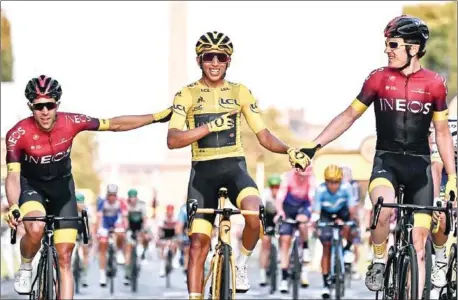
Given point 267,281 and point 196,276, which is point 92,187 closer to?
point 267,281

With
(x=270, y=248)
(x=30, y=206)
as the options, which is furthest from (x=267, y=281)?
(x=30, y=206)

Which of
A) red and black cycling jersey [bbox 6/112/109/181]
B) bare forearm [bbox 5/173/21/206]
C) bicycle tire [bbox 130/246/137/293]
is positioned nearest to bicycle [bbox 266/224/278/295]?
bicycle tire [bbox 130/246/137/293]

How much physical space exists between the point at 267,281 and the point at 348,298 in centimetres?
372

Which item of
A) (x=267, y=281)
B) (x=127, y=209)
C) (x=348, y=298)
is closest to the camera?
(x=348, y=298)

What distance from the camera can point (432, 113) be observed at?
13.2 m

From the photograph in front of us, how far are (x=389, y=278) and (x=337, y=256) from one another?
8519mm

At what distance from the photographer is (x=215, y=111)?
13.4 metres

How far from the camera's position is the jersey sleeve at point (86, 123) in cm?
1389

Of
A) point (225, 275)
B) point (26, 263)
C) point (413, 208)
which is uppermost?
point (413, 208)

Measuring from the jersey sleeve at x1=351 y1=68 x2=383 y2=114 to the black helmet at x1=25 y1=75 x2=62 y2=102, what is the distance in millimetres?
2667

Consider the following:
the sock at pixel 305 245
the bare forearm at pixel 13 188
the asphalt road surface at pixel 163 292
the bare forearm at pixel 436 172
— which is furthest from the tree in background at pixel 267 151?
the bare forearm at pixel 13 188

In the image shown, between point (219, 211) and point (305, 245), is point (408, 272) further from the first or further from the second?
point (305, 245)

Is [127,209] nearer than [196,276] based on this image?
No

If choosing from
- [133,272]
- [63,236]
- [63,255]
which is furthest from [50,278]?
[133,272]
